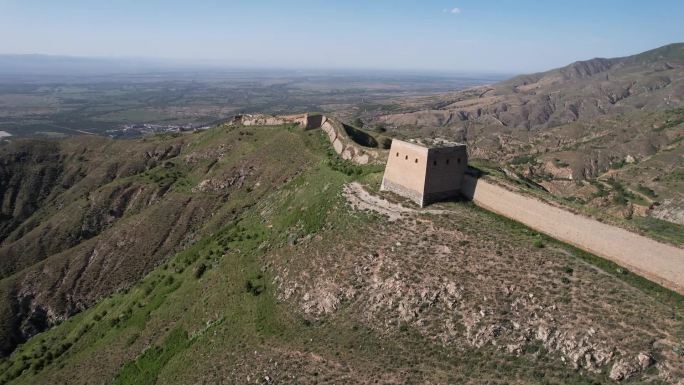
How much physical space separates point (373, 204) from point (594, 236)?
560 inches

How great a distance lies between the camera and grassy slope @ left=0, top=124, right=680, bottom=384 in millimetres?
22234

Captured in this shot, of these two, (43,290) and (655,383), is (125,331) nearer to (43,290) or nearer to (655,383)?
(43,290)

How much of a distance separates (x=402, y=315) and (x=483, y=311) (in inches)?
164

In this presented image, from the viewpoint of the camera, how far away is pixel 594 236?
2598cm

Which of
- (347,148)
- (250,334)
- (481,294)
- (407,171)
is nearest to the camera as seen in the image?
(481,294)

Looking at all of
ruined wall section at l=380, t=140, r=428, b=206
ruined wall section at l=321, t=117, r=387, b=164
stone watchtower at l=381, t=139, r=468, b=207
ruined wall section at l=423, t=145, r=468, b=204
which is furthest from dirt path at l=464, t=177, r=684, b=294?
ruined wall section at l=321, t=117, r=387, b=164

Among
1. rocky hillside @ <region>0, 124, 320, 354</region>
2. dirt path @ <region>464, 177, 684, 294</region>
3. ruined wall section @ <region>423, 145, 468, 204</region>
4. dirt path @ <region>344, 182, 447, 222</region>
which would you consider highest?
ruined wall section @ <region>423, 145, 468, 204</region>

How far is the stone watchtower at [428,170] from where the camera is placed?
32031 millimetres

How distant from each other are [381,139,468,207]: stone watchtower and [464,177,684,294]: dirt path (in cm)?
185


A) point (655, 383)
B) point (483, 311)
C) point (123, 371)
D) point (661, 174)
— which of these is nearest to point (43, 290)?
point (123, 371)

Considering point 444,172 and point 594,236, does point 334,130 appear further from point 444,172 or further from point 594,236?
point 594,236

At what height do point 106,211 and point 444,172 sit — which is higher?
point 444,172

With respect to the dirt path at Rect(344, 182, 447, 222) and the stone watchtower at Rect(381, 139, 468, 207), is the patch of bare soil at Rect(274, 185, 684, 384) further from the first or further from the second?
the stone watchtower at Rect(381, 139, 468, 207)

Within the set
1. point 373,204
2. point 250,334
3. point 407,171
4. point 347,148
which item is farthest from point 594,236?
point 347,148
